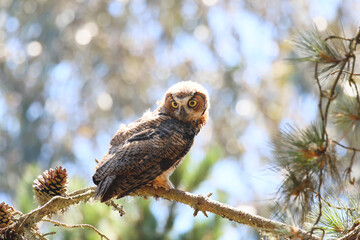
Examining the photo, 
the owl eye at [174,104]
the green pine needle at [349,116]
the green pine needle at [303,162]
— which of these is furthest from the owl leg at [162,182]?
the green pine needle at [349,116]

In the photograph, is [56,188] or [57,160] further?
[57,160]

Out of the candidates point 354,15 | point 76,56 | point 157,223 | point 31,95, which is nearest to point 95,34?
point 76,56

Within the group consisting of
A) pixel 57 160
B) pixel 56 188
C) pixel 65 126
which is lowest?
pixel 56 188

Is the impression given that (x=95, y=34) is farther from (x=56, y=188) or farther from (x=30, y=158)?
(x=56, y=188)

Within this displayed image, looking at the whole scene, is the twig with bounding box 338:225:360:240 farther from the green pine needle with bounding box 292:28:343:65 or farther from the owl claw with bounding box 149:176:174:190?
the owl claw with bounding box 149:176:174:190

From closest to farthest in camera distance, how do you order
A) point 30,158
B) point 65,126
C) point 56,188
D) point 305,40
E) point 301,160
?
point 301,160 < point 305,40 < point 56,188 < point 30,158 < point 65,126

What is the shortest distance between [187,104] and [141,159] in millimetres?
765

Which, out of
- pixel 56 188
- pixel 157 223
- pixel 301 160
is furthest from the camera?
pixel 157 223

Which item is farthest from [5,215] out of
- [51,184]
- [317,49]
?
[317,49]

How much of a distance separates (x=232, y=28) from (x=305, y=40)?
29.8ft

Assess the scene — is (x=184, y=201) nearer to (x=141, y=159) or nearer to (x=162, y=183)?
(x=162, y=183)

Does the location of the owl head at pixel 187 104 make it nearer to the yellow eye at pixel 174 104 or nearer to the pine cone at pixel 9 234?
the yellow eye at pixel 174 104

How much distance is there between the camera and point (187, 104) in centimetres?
371

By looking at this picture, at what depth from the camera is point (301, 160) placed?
2387 mm
